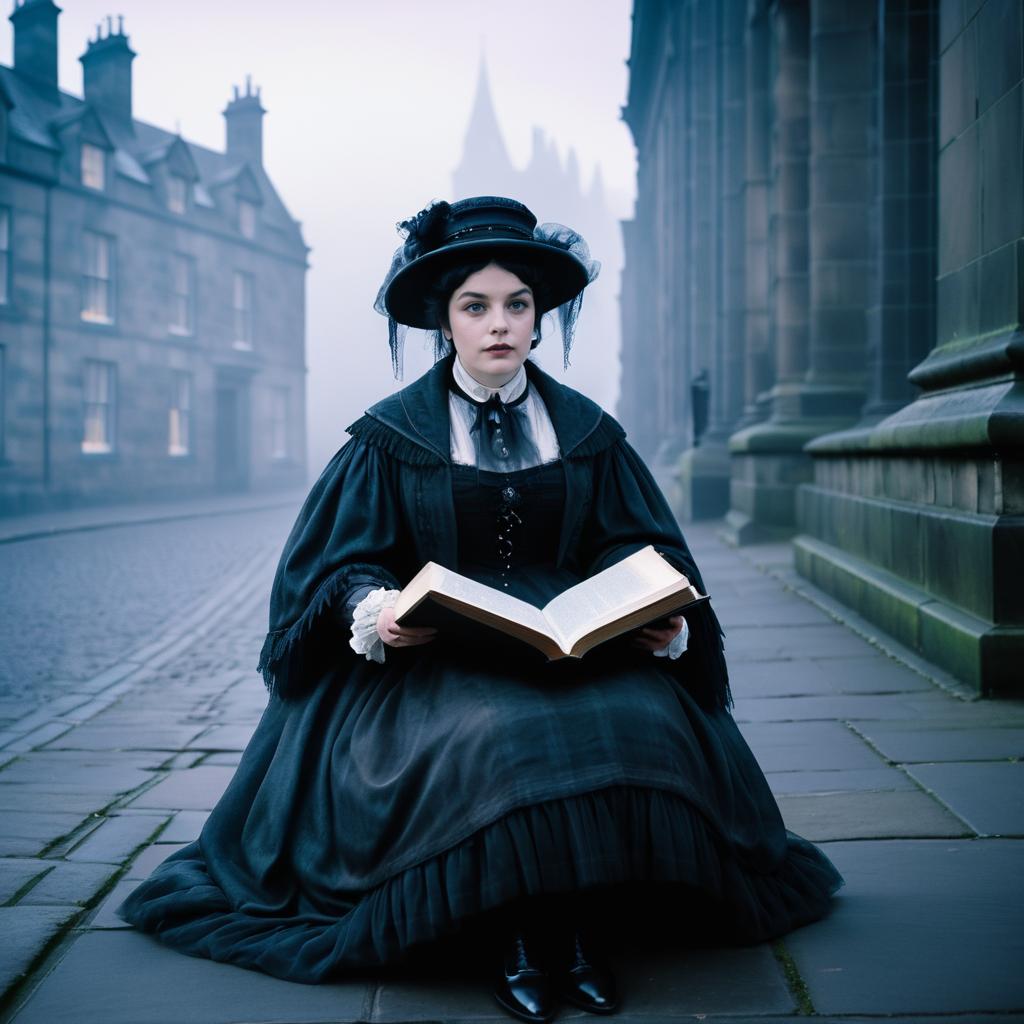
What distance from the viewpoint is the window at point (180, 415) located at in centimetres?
2559

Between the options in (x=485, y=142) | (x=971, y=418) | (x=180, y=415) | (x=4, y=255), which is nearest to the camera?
(x=971, y=418)

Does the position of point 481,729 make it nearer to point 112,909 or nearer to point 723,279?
point 112,909

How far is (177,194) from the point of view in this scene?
1008 inches

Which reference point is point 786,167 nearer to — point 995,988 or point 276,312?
point 995,988

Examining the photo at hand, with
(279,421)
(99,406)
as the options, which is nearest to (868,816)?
(99,406)

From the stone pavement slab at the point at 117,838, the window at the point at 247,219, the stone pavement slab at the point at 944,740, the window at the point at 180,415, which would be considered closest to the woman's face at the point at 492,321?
the stone pavement slab at the point at 117,838

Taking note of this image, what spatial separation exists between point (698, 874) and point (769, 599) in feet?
17.9

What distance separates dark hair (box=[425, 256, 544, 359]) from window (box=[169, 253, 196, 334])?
23982mm

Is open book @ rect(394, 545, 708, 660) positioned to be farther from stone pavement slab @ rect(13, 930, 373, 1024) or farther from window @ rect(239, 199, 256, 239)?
window @ rect(239, 199, 256, 239)

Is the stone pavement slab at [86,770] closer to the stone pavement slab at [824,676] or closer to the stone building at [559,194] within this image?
the stone pavement slab at [824,676]

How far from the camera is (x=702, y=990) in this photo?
2088 millimetres

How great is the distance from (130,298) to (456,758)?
23552 millimetres

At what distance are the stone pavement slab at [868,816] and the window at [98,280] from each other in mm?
21836

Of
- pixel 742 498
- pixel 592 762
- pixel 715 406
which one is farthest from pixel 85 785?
pixel 715 406
